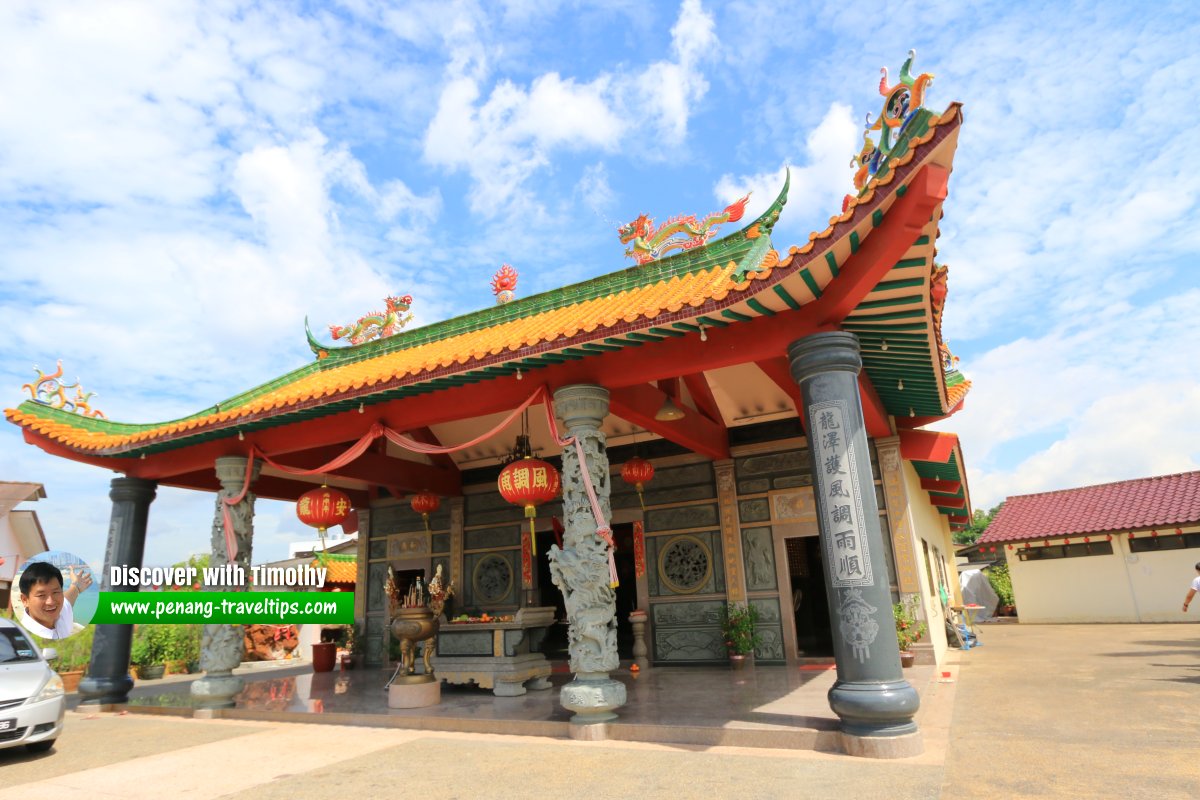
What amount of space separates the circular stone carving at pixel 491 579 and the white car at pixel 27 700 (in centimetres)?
503

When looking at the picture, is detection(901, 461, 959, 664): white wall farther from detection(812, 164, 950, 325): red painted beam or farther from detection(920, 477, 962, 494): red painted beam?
detection(812, 164, 950, 325): red painted beam

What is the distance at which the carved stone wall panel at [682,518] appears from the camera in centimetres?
848

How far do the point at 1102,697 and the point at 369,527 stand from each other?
9541 millimetres

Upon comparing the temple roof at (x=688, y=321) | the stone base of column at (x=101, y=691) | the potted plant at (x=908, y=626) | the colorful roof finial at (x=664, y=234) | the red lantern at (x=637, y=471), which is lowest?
the stone base of column at (x=101, y=691)

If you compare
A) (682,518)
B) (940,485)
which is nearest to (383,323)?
(682,518)

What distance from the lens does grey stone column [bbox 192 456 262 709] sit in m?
6.68

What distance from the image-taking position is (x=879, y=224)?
398cm

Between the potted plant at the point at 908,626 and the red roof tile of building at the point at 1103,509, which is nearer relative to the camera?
the potted plant at the point at 908,626

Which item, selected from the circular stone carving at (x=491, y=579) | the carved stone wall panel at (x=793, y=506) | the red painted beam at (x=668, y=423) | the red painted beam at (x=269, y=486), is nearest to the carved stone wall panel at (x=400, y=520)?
the red painted beam at (x=269, y=486)

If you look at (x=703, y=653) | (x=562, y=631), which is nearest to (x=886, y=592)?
(x=703, y=653)

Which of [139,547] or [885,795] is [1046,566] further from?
[139,547]

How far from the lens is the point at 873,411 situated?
666 centimetres

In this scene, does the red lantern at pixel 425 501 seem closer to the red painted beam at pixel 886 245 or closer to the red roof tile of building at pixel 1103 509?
the red painted beam at pixel 886 245

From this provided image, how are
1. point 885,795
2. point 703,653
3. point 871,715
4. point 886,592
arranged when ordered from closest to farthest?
1. point 885,795
2. point 871,715
3. point 886,592
4. point 703,653
